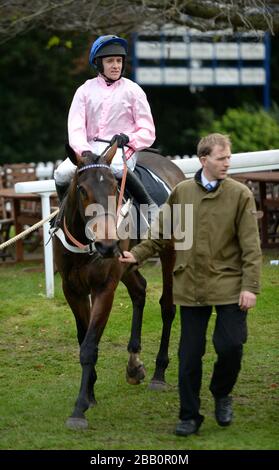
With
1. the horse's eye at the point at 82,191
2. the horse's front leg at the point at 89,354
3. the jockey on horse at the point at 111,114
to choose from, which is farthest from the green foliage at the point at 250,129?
the horse's eye at the point at 82,191

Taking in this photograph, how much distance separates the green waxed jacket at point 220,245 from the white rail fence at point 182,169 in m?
3.99

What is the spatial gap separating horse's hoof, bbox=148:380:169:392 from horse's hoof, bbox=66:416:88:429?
126 centimetres

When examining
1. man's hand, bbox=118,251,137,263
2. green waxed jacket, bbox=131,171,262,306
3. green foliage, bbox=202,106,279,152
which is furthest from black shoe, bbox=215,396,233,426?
green foliage, bbox=202,106,279,152

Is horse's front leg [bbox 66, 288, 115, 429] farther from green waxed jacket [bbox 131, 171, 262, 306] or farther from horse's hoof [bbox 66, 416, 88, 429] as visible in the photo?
green waxed jacket [bbox 131, 171, 262, 306]

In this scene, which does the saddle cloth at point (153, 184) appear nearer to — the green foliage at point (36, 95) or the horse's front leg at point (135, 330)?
the horse's front leg at point (135, 330)

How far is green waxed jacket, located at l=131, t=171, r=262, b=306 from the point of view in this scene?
641 cm

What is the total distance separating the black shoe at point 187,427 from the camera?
6.57m

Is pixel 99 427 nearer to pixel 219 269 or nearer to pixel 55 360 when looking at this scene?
pixel 219 269

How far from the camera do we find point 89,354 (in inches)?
283

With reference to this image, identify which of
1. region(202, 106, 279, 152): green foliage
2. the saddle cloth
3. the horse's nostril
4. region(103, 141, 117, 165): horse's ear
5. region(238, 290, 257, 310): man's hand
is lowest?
region(202, 106, 279, 152): green foliage

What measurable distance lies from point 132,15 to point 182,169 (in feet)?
12.6

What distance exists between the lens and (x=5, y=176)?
58.9 ft

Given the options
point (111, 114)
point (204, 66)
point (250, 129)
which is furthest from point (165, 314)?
point (204, 66)

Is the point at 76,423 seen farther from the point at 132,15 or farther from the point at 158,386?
the point at 132,15
